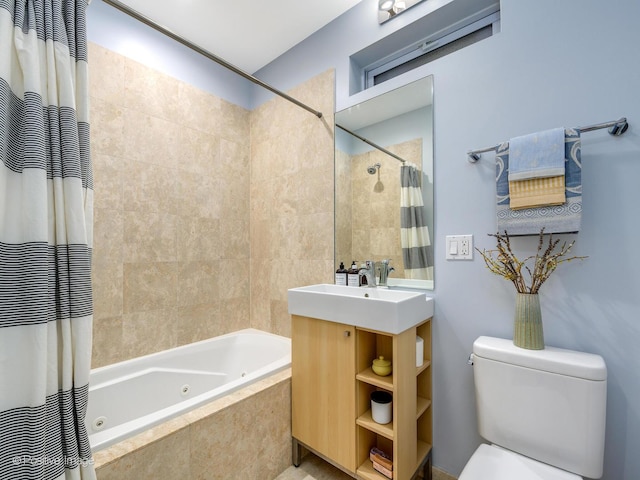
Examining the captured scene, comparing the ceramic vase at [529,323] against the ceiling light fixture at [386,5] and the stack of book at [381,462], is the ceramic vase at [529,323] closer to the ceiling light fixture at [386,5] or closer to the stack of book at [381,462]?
the stack of book at [381,462]

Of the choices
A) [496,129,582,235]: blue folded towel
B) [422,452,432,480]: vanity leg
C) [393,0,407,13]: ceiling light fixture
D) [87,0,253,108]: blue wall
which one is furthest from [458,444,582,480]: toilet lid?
[87,0,253,108]: blue wall

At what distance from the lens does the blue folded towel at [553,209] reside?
1141 millimetres

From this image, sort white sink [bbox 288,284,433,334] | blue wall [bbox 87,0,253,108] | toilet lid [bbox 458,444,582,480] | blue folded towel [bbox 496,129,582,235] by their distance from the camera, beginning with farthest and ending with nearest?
1. blue wall [bbox 87,0,253,108]
2. white sink [bbox 288,284,433,334]
3. blue folded towel [bbox 496,129,582,235]
4. toilet lid [bbox 458,444,582,480]

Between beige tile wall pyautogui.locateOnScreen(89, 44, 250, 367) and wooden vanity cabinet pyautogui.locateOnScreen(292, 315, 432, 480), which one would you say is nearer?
wooden vanity cabinet pyautogui.locateOnScreen(292, 315, 432, 480)

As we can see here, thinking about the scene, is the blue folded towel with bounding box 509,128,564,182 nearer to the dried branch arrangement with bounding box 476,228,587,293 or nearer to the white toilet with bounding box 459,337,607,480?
the dried branch arrangement with bounding box 476,228,587,293

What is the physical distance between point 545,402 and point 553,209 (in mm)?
747

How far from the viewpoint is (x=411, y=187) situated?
171cm

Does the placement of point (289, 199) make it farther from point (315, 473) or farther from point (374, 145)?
point (315, 473)

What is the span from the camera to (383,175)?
73.9 inches

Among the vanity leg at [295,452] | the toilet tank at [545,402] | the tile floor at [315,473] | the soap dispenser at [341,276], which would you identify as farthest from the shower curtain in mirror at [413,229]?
the vanity leg at [295,452]

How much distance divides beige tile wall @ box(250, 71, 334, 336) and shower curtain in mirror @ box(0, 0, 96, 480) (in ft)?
4.58

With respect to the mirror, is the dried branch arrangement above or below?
below

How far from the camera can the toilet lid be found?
1033 mm

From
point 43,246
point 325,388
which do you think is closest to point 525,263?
point 325,388
